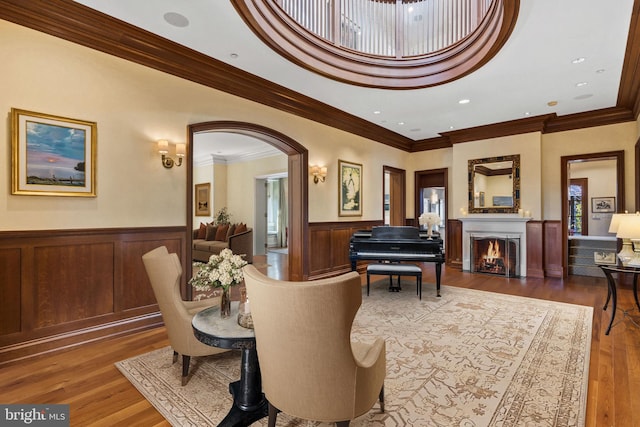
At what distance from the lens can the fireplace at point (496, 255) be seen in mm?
6328

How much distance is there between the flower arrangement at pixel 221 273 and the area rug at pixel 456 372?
2.53 feet

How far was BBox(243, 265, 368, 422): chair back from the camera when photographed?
1397 mm

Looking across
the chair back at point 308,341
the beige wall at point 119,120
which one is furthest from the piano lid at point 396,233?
the chair back at point 308,341

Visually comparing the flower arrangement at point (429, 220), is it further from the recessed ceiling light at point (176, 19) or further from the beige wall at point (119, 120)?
the recessed ceiling light at point (176, 19)

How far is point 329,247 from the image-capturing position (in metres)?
6.01

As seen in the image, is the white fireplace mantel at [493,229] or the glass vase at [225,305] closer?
the glass vase at [225,305]

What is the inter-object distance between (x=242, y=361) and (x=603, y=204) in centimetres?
1176

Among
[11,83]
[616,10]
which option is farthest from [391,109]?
[11,83]

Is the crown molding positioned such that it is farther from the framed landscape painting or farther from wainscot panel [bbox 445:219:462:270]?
wainscot panel [bbox 445:219:462:270]

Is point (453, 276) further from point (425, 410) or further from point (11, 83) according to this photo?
point (11, 83)

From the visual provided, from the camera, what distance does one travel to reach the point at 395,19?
471 cm

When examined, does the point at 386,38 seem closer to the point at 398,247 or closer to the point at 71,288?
the point at 398,247

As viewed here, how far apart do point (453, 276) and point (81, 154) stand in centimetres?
629

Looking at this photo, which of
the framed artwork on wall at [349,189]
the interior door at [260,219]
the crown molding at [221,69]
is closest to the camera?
the crown molding at [221,69]
